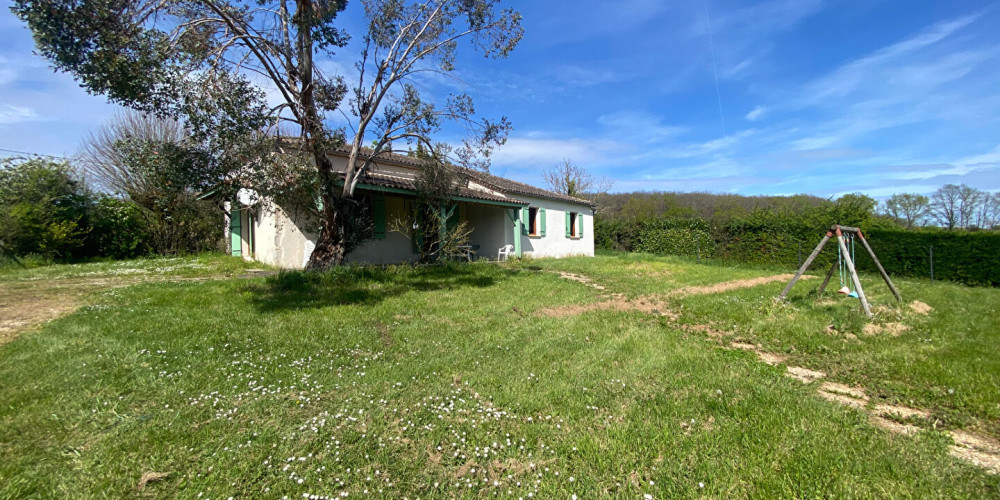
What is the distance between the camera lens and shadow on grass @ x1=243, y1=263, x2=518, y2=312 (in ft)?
21.9

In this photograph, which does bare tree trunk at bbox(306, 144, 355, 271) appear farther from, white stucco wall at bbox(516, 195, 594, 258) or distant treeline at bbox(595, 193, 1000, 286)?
distant treeline at bbox(595, 193, 1000, 286)

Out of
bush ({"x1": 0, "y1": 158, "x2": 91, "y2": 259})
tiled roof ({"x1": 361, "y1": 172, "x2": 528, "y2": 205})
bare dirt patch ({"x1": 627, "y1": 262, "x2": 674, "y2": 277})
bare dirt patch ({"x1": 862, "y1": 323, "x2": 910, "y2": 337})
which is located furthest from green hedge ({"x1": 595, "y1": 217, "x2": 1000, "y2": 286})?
bush ({"x1": 0, "y1": 158, "x2": 91, "y2": 259})

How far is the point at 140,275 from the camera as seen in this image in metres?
10.1

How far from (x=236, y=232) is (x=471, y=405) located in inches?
630

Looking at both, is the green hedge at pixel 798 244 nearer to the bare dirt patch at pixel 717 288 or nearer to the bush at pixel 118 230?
the bare dirt patch at pixel 717 288

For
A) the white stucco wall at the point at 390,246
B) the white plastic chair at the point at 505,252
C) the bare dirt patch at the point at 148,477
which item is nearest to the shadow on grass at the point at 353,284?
the white stucco wall at the point at 390,246

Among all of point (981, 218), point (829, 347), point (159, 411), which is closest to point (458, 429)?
point (159, 411)

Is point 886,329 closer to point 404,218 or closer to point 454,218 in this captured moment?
point 404,218

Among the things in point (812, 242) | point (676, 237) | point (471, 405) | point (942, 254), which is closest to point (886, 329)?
point (471, 405)

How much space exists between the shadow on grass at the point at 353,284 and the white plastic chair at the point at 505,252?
11.3 feet

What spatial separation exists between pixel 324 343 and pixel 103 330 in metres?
2.74

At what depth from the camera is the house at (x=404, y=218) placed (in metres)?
10.8

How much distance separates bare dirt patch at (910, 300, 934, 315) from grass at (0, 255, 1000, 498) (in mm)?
241

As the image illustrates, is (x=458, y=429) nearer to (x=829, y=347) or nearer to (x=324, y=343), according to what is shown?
(x=324, y=343)
